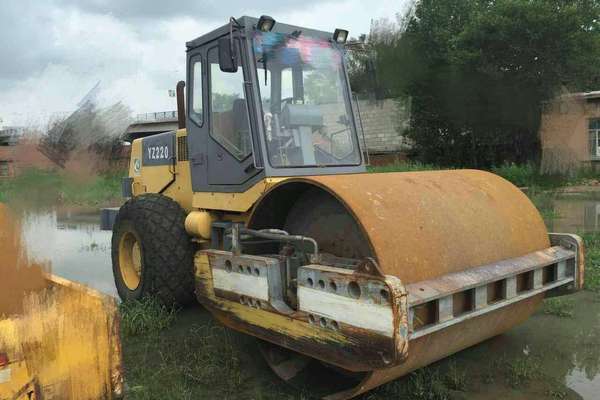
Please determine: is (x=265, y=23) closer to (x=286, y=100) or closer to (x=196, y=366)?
(x=286, y=100)

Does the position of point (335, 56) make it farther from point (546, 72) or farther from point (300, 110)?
point (546, 72)

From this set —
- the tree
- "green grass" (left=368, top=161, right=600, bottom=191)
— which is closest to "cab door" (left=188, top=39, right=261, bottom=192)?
"green grass" (left=368, top=161, right=600, bottom=191)

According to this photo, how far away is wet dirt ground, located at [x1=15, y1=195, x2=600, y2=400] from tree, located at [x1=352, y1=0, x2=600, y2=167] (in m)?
12.4

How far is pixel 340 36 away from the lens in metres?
4.76

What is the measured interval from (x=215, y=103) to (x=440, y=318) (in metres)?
2.64

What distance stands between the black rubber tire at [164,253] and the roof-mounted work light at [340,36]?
2031 millimetres

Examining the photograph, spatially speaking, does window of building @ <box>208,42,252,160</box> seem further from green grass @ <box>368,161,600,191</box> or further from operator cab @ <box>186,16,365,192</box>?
green grass @ <box>368,161,600,191</box>

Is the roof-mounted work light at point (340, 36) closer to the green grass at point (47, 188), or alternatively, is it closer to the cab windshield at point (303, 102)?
the cab windshield at point (303, 102)

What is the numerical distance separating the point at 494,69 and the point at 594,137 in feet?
21.8

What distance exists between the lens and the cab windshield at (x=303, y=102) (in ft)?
14.1

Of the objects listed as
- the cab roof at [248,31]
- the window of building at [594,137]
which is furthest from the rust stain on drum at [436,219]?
the window of building at [594,137]

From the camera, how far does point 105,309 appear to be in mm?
2480

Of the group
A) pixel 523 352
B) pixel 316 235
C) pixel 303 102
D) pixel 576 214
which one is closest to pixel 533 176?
pixel 576 214

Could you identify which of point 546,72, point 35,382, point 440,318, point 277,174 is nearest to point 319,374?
point 440,318
